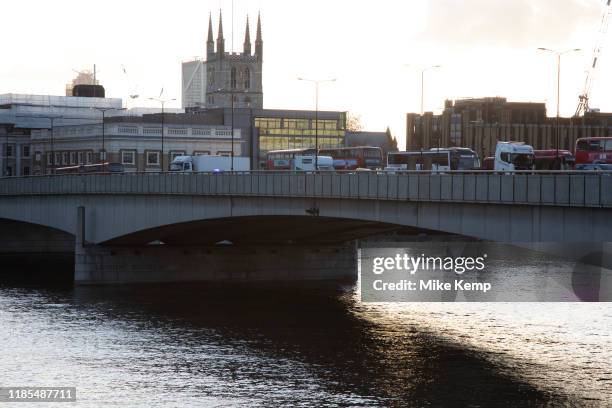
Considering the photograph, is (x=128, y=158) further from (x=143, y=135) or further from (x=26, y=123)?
(x=26, y=123)

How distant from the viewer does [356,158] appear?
10938 centimetres

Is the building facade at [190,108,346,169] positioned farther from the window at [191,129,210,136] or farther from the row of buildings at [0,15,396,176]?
the window at [191,129,210,136]

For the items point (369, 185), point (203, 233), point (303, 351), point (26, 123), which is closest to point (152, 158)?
point (26, 123)

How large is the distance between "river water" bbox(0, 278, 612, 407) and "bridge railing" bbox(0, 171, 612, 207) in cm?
671

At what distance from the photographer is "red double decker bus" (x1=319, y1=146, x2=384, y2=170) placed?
108750 millimetres

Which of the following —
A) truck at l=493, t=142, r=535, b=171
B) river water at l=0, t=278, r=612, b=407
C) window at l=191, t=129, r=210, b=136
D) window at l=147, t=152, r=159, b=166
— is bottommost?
river water at l=0, t=278, r=612, b=407

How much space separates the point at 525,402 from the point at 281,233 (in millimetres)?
38100

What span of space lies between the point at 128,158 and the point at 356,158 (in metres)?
35.1

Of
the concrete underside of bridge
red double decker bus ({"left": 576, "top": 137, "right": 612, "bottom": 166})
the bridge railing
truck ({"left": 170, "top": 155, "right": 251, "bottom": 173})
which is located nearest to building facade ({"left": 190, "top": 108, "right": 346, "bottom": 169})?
truck ({"left": 170, "top": 155, "right": 251, "bottom": 173})

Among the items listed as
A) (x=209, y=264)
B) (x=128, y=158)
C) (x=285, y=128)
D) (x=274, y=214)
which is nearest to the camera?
(x=274, y=214)

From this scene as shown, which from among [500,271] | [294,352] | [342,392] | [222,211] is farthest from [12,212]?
[342,392]

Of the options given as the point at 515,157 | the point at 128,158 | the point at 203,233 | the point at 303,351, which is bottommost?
the point at 303,351

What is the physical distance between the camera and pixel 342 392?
42.3m

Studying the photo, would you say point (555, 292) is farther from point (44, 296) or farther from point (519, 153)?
point (44, 296)
